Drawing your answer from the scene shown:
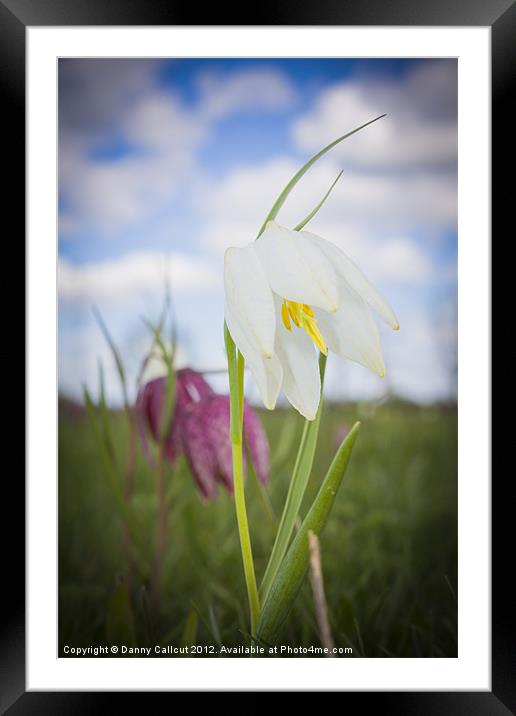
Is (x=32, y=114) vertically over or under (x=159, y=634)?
over

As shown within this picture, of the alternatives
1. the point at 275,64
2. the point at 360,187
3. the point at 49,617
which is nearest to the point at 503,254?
A: the point at 360,187

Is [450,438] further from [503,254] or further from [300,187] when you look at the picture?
[300,187]

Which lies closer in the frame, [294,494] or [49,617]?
[294,494]

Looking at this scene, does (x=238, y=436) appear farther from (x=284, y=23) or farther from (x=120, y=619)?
(x=284, y=23)

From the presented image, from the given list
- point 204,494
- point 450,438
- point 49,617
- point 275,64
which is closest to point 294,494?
point 204,494

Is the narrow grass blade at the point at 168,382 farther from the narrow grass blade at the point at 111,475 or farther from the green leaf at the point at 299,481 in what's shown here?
the green leaf at the point at 299,481

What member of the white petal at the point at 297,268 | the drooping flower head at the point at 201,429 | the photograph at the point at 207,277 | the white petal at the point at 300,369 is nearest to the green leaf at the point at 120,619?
the photograph at the point at 207,277

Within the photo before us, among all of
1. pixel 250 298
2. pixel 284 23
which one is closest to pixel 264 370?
pixel 250 298

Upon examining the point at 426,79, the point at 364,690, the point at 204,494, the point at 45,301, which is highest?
the point at 426,79
